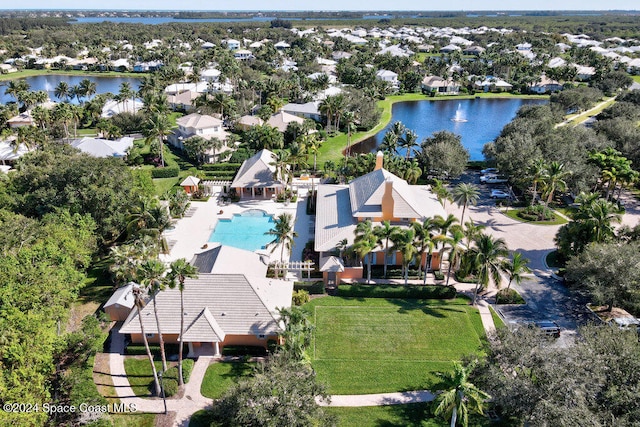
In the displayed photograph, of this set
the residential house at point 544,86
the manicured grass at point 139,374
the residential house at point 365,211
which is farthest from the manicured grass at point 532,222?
the residential house at point 544,86


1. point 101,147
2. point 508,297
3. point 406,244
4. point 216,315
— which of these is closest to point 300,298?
point 216,315

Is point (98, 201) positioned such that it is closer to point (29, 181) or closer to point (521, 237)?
point (29, 181)

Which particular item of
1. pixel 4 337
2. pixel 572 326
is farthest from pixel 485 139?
pixel 4 337

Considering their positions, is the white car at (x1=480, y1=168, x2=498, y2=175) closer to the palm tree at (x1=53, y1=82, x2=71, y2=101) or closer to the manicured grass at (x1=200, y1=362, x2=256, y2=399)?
the manicured grass at (x1=200, y1=362, x2=256, y2=399)

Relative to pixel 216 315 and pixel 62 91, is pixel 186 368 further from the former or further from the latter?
pixel 62 91

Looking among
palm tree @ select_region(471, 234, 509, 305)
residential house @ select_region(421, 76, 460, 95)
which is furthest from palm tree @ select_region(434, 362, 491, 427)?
residential house @ select_region(421, 76, 460, 95)
